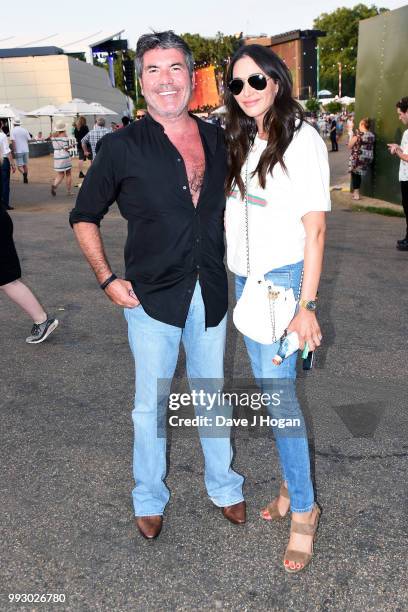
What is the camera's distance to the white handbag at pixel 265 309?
232cm

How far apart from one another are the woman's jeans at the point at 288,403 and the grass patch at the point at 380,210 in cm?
947

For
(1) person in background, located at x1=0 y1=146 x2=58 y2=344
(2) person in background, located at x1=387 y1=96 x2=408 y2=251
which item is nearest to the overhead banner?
(2) person in background, located at x1=387 y1=96 x2=408 y2=251

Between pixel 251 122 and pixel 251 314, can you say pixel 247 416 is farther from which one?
pixel 251 122

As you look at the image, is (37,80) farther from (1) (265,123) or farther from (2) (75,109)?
(1) (265,123)

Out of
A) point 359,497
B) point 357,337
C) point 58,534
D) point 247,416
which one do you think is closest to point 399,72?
point 357,337

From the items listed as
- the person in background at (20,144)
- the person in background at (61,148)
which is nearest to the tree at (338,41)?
the person in background at (20,144)

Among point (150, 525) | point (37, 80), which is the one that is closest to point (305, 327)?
point (150, 525)

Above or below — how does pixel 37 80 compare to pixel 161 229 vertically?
above

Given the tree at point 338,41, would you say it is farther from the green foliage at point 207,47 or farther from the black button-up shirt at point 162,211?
the black button-up shirt at point 162,211

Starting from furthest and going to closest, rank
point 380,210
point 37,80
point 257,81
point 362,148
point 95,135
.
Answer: point 37,80 → point 95,135 → point 362,148 → point 380,210 → point 257,81

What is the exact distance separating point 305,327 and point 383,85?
1148 cm

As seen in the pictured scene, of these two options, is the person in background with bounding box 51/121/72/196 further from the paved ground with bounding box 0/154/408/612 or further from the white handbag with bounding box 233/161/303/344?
the white handbag with bounding box 233/161/303/344

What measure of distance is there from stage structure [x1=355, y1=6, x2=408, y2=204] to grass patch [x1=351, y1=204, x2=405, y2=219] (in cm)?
45

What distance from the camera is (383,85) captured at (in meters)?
12.2
